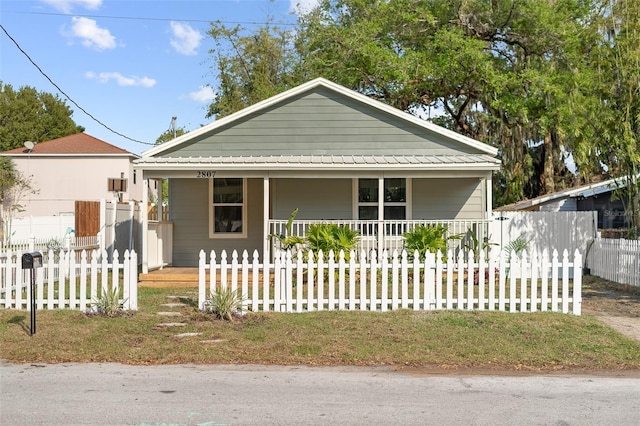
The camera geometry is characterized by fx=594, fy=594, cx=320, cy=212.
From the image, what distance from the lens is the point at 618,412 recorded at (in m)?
5.42

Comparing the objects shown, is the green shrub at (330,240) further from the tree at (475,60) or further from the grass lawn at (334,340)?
the tree at (475,60)

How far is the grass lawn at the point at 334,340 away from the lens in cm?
724

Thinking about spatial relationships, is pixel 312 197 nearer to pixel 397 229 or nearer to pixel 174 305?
pixel 397 229

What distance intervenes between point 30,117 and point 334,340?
53160mm

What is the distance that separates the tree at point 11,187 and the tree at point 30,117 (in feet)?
63.9

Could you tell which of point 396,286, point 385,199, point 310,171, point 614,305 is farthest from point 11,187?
point 614,305

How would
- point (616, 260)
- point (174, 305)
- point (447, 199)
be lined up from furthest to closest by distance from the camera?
point (447, 199)
point (616, 260)
point (174, 305)

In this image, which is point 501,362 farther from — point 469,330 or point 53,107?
point 53,107

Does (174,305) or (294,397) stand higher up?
(174,305)

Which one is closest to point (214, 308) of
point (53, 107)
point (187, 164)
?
point (187, 164)

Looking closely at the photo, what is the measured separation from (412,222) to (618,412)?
858cm

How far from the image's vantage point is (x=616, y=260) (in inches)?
562

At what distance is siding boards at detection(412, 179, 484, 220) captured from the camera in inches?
631

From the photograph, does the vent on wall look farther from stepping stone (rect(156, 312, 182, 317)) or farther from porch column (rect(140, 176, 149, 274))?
stepping stone (rect(156, 312, 182, 317))
